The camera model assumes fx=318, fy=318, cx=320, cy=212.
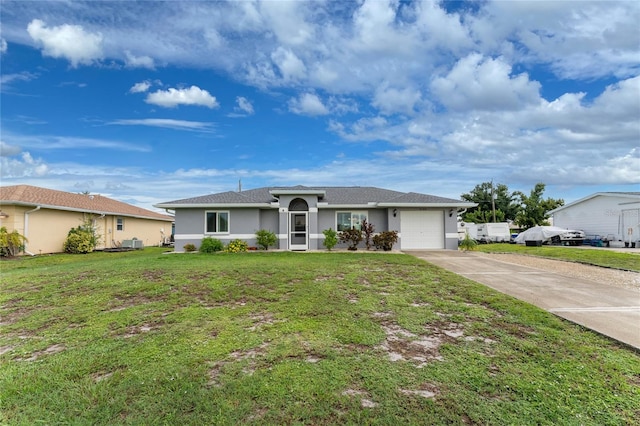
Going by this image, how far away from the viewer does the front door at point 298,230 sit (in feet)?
60.7

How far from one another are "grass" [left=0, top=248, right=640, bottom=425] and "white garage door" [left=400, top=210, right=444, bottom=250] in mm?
12069

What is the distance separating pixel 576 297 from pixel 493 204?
36676 millimetres

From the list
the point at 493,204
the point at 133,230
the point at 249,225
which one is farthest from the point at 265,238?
the point at 493,204

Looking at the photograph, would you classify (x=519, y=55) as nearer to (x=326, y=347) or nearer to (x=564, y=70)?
(x=564, y=70)

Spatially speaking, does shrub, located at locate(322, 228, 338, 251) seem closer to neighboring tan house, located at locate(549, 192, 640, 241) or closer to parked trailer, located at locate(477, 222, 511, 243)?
parked trailer, located at locate(477, 222, 511, 243)

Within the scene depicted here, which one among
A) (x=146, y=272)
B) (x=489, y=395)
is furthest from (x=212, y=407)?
(x=146, y=272)

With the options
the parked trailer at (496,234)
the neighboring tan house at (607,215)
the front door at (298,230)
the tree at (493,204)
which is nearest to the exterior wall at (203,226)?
the front door at (298,230)

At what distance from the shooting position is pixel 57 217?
2000 centimetres

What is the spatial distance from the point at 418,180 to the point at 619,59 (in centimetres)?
A: 1594

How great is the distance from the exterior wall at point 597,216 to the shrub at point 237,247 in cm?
2582

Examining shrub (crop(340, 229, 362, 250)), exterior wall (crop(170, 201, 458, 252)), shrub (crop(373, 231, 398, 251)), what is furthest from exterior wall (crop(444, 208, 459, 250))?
shrub (crop(340, 229, 362, 250))

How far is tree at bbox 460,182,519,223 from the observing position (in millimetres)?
39969

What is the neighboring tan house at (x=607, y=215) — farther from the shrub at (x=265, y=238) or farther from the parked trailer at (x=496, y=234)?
the shrub at (x=265, y=238)

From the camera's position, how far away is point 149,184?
87.2 feet
